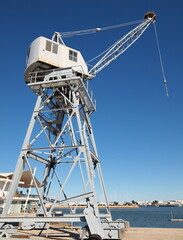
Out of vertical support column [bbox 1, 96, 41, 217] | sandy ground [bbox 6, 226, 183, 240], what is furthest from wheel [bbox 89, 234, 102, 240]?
vertical support column [bbox 1, 96, 41, 217]


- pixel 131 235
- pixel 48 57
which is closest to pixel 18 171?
pixel 131 235

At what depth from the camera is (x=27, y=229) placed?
13.8 metres

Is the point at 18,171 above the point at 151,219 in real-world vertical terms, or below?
above

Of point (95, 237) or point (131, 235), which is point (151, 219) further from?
point (95, 237)

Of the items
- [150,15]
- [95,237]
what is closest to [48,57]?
[95,237]

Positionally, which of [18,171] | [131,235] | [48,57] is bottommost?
[131,235]

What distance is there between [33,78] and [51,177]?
8.69m

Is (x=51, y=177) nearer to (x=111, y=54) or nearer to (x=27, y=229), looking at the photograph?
(x=27, y=229)

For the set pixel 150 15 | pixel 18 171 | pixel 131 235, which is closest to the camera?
pixel 131 235

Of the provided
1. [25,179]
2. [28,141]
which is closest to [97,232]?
[28,141]

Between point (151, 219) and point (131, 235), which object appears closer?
point (131, 235)

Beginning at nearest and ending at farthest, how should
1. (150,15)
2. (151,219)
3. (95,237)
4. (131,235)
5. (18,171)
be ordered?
(95,237) → (131,235) → (18,171) → (150,15) → (151,219)

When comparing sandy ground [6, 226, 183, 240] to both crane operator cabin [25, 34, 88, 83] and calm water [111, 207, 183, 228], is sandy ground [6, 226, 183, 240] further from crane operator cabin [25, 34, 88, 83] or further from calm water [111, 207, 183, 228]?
calm water [111, 207, 183, 228]

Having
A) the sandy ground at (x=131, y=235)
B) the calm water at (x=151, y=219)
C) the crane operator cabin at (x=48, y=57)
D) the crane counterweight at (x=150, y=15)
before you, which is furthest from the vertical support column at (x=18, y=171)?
the calm water at (x=151, y=219)
